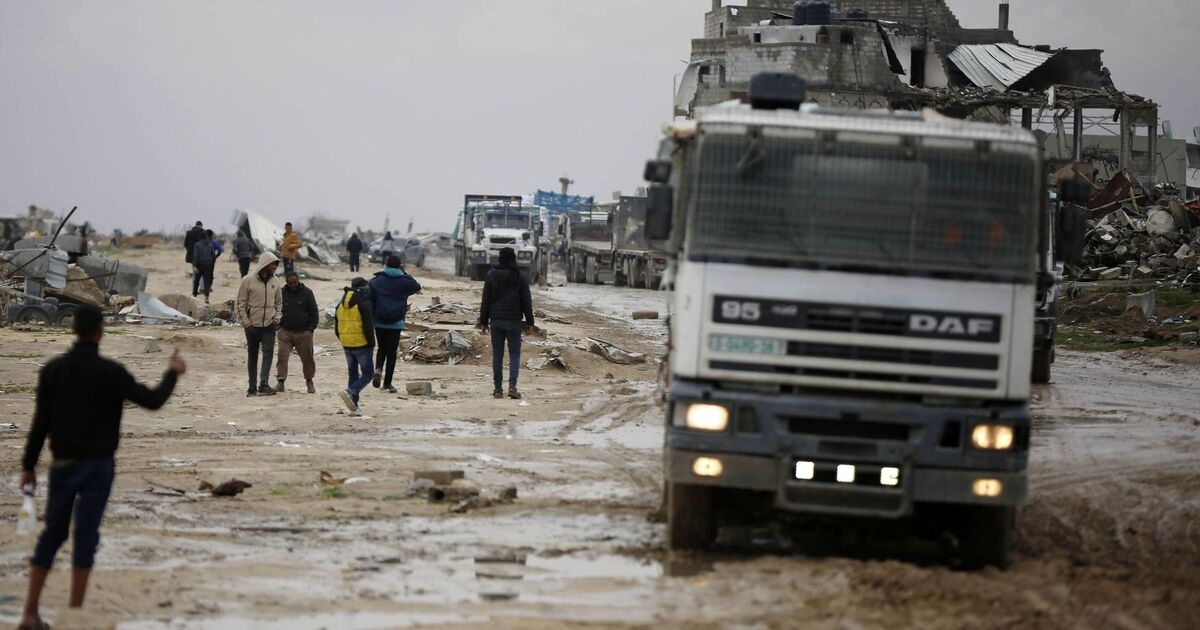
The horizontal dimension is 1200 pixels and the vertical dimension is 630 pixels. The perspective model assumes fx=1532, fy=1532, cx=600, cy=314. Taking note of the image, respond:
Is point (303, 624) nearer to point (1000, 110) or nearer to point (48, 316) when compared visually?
point (48, 316)

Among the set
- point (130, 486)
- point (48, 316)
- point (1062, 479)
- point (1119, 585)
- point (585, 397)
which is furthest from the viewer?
point (48, 316)

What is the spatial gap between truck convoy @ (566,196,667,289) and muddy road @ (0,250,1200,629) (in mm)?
38943

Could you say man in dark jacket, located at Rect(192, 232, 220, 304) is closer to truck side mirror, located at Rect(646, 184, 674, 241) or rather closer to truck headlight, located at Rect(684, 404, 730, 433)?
truck side mirror, located at Rect(646, 184, 674, 241)

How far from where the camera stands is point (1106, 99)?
58.4 metres

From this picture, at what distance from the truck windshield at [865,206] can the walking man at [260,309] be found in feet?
35.1

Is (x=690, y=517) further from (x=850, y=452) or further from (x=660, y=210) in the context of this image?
(x=660, y=210)

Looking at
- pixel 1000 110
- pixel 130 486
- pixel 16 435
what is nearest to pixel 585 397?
pixel 16 435

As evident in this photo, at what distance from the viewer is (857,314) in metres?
8.75

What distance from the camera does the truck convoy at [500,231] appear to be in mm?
55188

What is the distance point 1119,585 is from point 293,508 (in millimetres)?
5750

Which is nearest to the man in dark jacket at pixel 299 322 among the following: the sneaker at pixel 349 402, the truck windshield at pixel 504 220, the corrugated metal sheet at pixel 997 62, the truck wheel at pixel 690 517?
the sneaker at pixel 349 402

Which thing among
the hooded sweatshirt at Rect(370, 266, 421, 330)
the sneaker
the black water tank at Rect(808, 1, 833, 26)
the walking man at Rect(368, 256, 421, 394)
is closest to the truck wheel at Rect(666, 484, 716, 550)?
the sneaker

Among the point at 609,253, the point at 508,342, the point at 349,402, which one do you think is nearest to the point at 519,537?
the point at 349,402

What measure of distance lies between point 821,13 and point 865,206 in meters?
63.6
